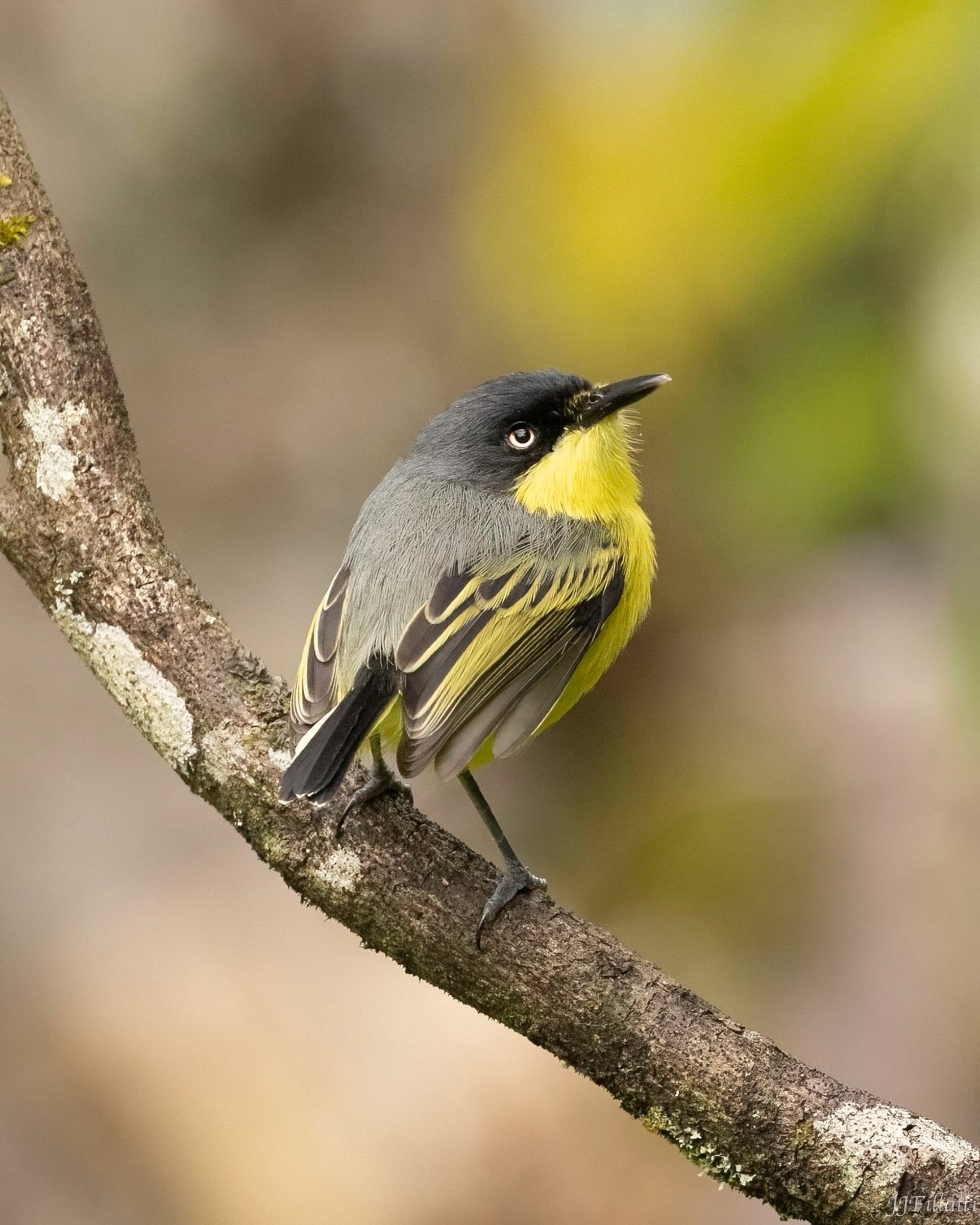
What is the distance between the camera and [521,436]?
3.89 meters

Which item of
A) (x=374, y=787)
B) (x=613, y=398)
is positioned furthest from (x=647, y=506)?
(x=374, y=787)

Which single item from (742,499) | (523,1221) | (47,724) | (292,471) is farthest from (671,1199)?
(292,471)

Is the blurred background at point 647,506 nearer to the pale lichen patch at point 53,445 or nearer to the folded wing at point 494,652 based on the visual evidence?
the folded wing at point 494,652

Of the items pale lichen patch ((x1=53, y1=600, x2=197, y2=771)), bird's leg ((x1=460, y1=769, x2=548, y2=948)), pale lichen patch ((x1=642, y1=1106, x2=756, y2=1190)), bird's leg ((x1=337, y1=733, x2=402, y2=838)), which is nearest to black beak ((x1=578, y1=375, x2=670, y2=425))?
bird's leg ((x1=337, y1=733, x2=402, y2=838))

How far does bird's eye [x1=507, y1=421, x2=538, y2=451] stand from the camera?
3.88 metres

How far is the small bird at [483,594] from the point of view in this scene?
3.09 meters

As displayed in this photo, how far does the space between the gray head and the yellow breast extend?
0.04 meters

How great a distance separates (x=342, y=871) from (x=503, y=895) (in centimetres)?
33

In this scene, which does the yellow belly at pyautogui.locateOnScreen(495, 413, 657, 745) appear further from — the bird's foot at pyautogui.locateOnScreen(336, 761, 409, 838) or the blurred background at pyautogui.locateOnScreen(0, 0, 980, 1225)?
the blurred background at pyautogui.locateOnScreen(0, 0, 980, 1225)

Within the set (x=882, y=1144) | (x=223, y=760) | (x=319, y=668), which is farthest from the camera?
(x=319, y=668)

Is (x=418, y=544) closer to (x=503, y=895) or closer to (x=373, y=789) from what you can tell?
(x=373, y=789)

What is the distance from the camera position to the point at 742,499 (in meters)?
5.97

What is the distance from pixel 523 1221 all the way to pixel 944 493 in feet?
9.92

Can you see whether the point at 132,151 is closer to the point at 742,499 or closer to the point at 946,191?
the point at 742,499
